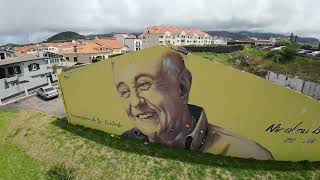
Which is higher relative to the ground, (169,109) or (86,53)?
(169,109)

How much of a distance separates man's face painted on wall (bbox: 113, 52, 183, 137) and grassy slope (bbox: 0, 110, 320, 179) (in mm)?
1802

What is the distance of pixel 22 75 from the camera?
134ft

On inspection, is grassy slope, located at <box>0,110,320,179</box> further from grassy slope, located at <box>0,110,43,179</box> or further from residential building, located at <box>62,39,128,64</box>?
residential building, located at <box>62,39,128,64</box>

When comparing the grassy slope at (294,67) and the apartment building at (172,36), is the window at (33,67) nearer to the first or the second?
the grassy slope at (294,67)

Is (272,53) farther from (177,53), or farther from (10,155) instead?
(10,155)

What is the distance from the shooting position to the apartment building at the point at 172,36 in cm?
11156

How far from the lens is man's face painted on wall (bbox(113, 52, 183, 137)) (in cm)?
1859

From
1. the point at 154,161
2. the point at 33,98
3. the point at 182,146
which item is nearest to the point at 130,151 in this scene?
the point at 154,161

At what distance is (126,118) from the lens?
20719 mm

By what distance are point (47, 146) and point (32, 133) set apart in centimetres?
287

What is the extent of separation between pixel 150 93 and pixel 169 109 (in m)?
1.81

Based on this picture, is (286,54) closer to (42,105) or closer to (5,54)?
(42,105)
